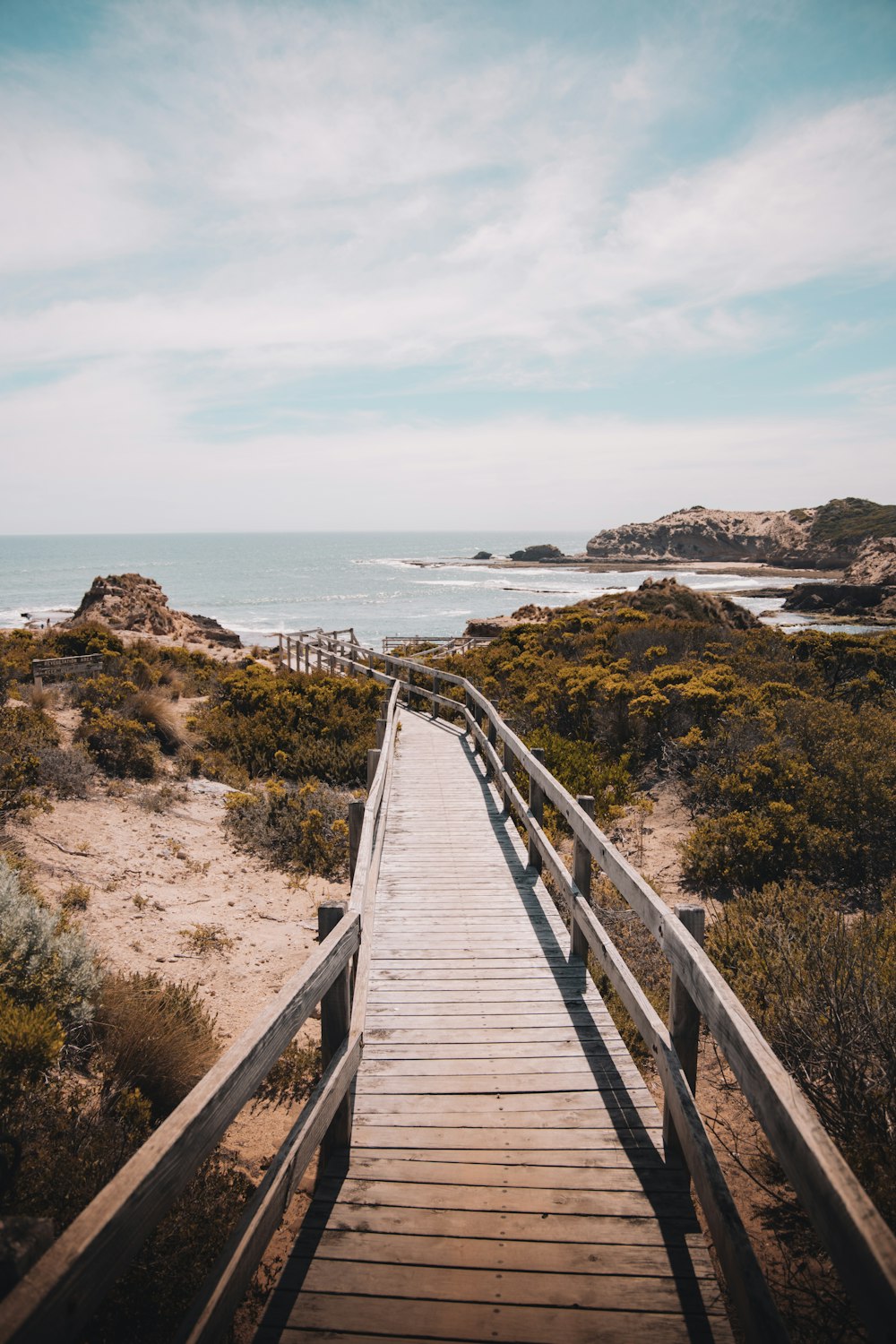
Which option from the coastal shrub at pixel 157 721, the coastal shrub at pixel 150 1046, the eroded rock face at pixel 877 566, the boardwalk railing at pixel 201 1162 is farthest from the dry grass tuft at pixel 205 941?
the eroded rock face at pixel 877 566

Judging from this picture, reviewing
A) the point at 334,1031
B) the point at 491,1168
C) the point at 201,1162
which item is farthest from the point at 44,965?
the point at 201,1162

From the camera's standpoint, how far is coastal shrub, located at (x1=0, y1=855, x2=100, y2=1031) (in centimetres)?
451

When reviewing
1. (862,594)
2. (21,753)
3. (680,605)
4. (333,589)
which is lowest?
(21,753)

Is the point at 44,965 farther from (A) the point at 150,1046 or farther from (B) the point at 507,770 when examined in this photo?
(B) the point at 507,770

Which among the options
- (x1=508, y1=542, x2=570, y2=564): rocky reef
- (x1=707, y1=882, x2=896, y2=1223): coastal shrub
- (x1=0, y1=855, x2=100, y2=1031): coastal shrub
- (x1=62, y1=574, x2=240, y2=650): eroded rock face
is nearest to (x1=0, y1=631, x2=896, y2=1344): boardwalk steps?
(x1=707, y1=882, x2=896, y2=1223): coastal shrub

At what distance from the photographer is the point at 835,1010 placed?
4492 mm

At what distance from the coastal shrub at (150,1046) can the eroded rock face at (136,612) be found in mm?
27480

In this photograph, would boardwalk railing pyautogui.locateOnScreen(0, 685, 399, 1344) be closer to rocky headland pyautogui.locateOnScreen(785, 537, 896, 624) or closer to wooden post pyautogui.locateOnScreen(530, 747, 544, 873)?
wooden post pyautogui.locateOnScreen(530, 747, 544, 873)

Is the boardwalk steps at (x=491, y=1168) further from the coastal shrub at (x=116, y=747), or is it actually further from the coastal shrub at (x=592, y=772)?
the coastal shrub at (x=116, y=747)

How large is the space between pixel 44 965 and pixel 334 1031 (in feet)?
8.45

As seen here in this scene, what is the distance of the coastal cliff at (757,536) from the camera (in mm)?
103688

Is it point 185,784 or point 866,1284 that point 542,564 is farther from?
point 866,1284

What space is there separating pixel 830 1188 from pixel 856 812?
7.59 metres

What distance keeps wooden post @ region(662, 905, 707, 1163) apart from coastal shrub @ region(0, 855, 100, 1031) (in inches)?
137
